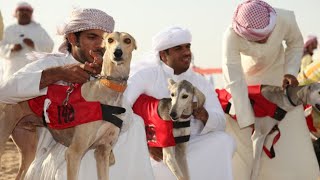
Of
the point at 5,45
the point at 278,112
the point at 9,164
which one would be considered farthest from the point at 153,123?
the point at 5,45

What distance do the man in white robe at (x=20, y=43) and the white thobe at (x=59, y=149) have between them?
237 inches

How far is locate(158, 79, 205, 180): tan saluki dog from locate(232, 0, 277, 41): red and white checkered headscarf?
5.01 feet

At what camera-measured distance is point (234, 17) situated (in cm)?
723

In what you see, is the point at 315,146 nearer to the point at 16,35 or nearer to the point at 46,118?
the point at 46,118

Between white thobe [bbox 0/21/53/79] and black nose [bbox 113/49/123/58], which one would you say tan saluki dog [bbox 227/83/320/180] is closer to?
black nose [bbox 113/49/123/58]

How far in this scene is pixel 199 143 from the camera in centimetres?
623

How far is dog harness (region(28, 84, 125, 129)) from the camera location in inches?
174

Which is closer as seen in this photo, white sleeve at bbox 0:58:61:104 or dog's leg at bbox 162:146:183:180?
white sleeve at bbox 0:58:61:104

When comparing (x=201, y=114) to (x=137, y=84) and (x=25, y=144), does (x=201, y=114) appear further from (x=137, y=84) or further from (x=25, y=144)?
(x=25, y=144)

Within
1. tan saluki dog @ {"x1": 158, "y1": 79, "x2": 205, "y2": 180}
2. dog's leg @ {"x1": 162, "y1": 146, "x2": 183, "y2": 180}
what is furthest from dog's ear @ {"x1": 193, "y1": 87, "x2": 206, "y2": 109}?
dog's leg @ {"x1": 162, "y1": 146, "x2": 183, "y2": 180}

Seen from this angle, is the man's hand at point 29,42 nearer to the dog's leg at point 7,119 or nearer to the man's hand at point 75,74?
the dog's leg at point 7,119

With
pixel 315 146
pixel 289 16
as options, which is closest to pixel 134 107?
pixel 289 16

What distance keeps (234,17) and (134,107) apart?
6.18ft

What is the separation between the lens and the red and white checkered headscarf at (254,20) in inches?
275
